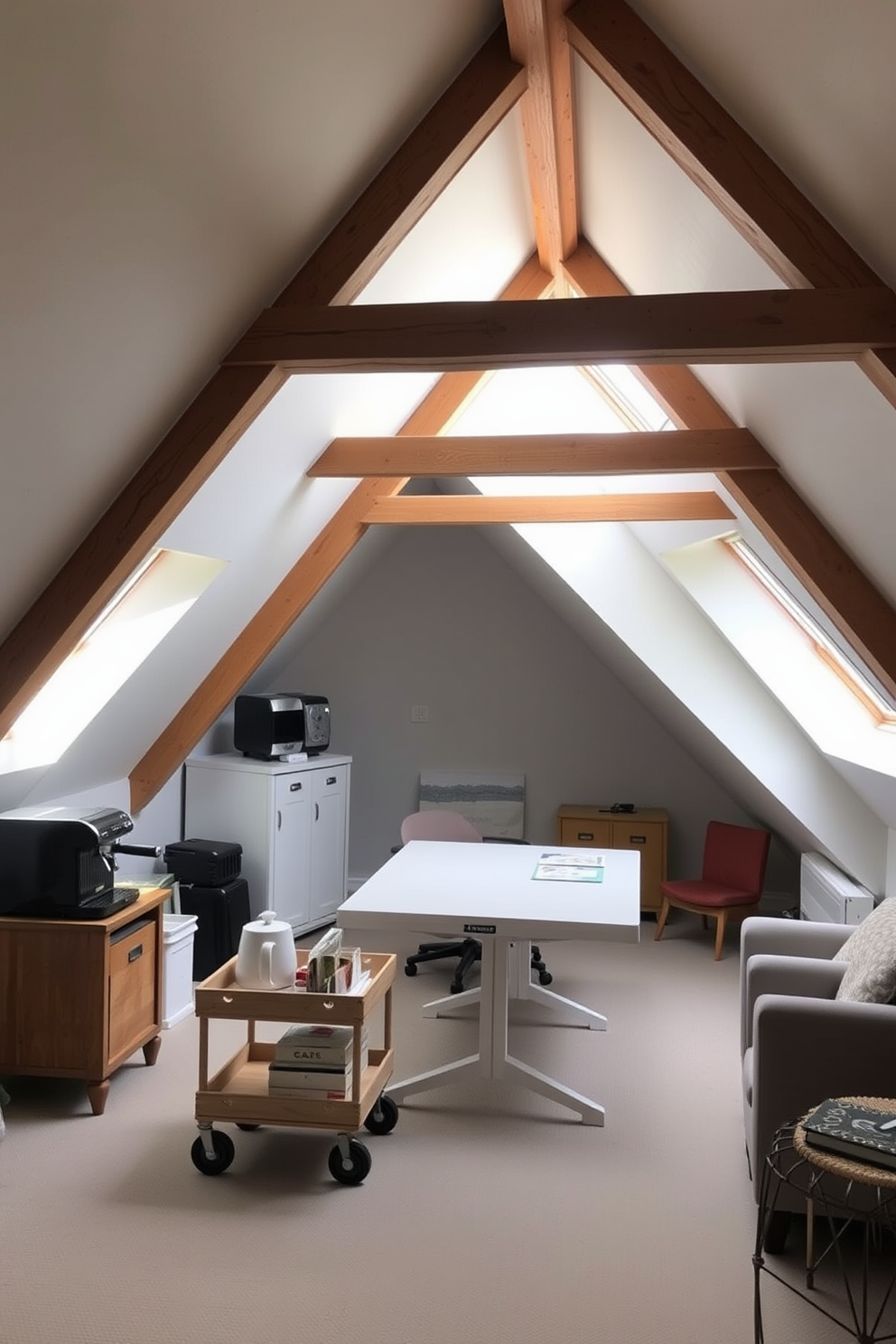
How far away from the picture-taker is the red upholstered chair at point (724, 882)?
5.95 m

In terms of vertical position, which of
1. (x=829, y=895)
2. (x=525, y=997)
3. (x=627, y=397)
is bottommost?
(x=525, y=997)

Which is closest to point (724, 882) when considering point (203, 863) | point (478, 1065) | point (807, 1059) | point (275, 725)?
point (275, 725)

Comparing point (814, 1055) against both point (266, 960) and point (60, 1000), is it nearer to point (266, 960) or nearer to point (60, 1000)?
point (266, 960)

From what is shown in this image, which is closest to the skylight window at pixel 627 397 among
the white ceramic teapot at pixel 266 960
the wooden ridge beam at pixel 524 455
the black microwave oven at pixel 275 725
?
the wooden ridge beam at pixel 524 455

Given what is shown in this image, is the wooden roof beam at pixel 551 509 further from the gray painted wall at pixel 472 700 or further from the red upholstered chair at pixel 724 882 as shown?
the red upholstered chair at pixel 724 882

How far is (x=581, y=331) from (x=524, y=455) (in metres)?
1.49

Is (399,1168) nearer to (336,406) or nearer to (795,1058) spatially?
(795,1058)

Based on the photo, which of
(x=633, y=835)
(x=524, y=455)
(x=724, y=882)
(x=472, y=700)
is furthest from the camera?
(x=472, y=700)

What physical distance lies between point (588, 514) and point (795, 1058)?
269 cm

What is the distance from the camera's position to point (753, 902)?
19.7 ft

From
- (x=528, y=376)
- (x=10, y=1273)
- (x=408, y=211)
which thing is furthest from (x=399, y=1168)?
(x=528, y=376)

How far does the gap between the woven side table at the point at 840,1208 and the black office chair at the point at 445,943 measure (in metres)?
2.54

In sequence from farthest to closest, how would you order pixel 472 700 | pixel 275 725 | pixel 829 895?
1. pixel 472 700
2. pixel 275 725
3. pixel 829 895

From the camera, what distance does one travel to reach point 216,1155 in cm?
332
